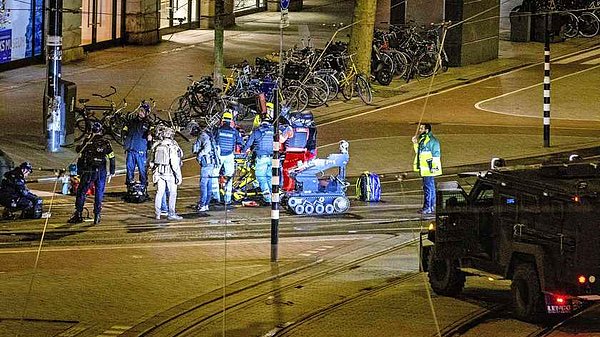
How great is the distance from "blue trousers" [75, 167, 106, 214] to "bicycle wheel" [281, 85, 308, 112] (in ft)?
34.3

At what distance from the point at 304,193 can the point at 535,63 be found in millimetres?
20730

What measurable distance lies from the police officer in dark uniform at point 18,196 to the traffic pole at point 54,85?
5.66 metres

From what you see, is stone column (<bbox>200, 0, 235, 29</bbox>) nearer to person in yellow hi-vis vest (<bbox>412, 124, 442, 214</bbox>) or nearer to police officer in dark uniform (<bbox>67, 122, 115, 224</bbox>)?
person in yellow hi-vis vest (<bbox>412, 124, 442, 214</bbox>)

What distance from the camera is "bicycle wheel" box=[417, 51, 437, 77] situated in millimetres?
38281

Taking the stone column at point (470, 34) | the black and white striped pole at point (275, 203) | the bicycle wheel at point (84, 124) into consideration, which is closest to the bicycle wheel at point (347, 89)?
the stone column at point (470, 34)

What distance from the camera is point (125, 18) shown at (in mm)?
43844

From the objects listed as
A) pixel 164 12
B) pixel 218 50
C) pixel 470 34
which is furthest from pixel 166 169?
pixel 164 12

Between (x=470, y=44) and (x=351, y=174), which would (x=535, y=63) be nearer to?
(x=470, y=44)

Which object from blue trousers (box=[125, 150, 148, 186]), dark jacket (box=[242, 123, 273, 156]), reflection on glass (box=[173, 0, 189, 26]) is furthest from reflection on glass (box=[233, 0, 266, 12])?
dark jacket (box=[242, 123, 273, 156])

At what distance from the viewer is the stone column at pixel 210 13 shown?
1923 inches

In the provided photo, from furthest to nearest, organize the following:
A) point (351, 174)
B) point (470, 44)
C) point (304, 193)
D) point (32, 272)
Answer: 1. point (470, 44)
2. point (351, 174)
3. point (304, 193)
4. point (32, 272)

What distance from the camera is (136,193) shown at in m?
23.1

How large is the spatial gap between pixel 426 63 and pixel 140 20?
9.33 metres

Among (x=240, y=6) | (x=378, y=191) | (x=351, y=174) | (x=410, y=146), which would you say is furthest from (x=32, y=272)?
(x=240, y=6)
